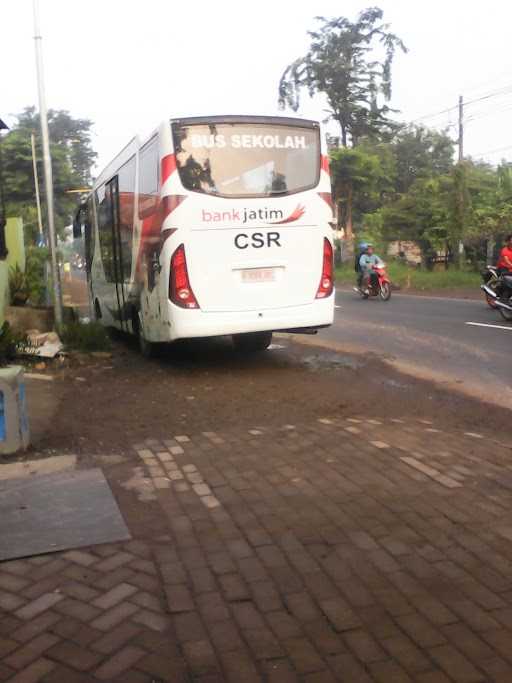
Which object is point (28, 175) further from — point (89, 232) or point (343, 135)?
point (89, 232)

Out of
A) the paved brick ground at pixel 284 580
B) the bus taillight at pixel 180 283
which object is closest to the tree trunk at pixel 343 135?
the bus taillight at pixel 180 283

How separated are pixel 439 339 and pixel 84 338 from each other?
18.1ft

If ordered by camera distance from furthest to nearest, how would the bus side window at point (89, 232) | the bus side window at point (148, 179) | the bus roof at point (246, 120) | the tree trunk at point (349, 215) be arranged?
the tree trunk at point (349, 215)
the bus side window at point (89, 232)
the bus side window at point (148, 179)
the bus roof at point (246, 120)

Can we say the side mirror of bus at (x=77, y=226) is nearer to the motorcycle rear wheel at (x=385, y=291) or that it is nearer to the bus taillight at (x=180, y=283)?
the bus taillight at (x=180, y=283)

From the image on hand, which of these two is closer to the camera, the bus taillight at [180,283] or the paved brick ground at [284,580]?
the paved brick ground at [284,580]

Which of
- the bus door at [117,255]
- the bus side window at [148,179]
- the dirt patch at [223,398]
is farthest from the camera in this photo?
the bus door at [117,255]

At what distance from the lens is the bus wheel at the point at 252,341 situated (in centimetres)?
1055

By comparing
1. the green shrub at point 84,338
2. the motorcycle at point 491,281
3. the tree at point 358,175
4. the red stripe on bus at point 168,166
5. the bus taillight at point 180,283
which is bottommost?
the green shrub at point 84,338

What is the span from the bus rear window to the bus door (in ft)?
9.58

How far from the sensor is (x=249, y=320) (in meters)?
8.51

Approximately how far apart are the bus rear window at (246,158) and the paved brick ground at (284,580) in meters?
4.14

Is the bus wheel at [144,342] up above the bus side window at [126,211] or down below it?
below

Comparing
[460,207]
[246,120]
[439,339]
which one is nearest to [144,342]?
[246,120]

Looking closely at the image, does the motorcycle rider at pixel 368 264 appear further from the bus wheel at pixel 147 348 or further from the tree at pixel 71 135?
the tree at pixel 71 135
